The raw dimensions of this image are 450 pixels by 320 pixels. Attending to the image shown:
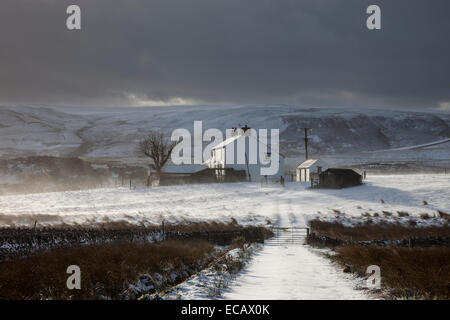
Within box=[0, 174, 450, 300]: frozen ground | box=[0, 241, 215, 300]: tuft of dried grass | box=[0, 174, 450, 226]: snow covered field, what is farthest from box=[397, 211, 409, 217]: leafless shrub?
box=[0, 241, 215, 300]: tuft of dried grass

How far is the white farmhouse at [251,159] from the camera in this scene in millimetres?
71312

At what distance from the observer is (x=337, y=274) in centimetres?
1486

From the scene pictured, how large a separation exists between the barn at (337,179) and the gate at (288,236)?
27872mm

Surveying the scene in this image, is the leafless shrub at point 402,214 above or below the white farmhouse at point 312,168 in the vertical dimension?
below

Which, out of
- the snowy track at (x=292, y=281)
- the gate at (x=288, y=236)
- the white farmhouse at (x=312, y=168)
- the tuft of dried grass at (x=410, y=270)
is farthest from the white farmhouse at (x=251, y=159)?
the tuft of dried grass at (x=410, y=270)

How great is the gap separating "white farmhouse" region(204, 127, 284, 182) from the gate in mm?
39611

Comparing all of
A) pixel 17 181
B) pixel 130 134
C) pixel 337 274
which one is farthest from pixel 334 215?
pixel 130 134

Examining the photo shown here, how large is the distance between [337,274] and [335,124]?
183 meters

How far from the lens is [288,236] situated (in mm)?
29297

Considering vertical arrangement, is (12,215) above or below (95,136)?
below

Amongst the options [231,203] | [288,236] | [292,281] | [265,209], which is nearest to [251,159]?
[231,203]

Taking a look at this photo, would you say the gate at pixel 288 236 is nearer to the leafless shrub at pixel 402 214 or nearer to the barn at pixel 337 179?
the leafless shrub at pixel 402 214
